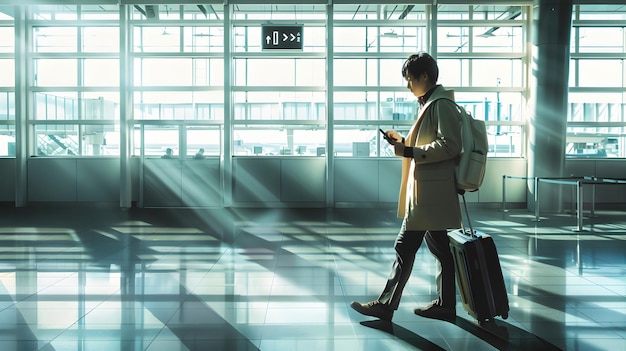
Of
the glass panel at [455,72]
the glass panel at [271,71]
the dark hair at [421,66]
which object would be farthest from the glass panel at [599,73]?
the dark hair at [421,66]

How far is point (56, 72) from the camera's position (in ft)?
40.6

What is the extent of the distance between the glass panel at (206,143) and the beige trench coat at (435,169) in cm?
910

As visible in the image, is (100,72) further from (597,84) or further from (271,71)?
(597,84)

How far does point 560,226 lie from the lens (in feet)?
29.0

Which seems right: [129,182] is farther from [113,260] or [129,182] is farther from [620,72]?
[620,72]

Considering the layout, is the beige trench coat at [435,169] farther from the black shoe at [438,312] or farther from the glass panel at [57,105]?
the glass panel at [57,105]

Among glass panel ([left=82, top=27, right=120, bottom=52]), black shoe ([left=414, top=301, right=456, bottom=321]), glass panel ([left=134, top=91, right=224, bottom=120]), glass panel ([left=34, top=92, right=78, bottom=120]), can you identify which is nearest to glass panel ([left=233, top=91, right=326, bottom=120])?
glass panel ([left=134, top=91, right=224, bottom=120])

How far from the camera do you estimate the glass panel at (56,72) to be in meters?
12.3

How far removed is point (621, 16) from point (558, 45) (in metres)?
2.38

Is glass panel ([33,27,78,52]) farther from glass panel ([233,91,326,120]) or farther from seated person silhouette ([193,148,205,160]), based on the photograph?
glass panel ([233,91,326,120])

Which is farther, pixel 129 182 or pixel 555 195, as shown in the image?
pixel 129 182

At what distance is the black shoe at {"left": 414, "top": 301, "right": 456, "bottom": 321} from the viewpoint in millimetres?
3613

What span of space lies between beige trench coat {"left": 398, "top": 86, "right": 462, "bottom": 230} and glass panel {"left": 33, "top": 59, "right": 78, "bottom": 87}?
34.8 ft

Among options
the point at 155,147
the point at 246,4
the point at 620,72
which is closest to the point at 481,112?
the point at 620,72
